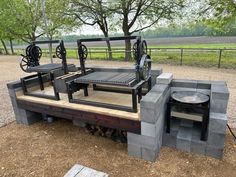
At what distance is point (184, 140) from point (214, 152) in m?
0.41

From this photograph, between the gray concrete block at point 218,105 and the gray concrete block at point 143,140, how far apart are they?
2.94 feet

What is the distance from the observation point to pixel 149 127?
2.50m

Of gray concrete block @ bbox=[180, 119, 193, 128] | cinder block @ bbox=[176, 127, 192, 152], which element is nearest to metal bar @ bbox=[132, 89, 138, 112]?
cinder block @ bbox=[176, 127, 192, 152]

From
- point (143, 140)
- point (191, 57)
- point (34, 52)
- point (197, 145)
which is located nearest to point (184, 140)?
point (197, 145)

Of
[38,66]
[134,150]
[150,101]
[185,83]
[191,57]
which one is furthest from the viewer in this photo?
[191,57]

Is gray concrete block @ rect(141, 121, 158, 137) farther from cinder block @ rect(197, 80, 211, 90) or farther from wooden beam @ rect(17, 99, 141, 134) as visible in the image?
cinder block @ rect(197, 80, 211, 90)

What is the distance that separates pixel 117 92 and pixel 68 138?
1.19m

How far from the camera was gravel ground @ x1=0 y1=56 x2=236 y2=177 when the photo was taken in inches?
100.0

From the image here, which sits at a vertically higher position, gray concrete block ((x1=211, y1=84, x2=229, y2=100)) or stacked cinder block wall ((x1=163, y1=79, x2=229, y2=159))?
gray concrete block ((x1=211, y1=84, x2=229, y2=100))

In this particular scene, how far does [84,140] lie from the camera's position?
332 centimetres

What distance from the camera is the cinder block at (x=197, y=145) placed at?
2738 millimetres

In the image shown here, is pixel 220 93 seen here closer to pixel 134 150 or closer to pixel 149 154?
pixel 149 154

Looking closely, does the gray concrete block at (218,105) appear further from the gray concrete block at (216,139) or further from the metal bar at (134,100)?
the metal bar at (134,100)

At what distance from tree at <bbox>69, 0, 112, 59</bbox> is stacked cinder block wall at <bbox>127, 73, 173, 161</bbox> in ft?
27.6
